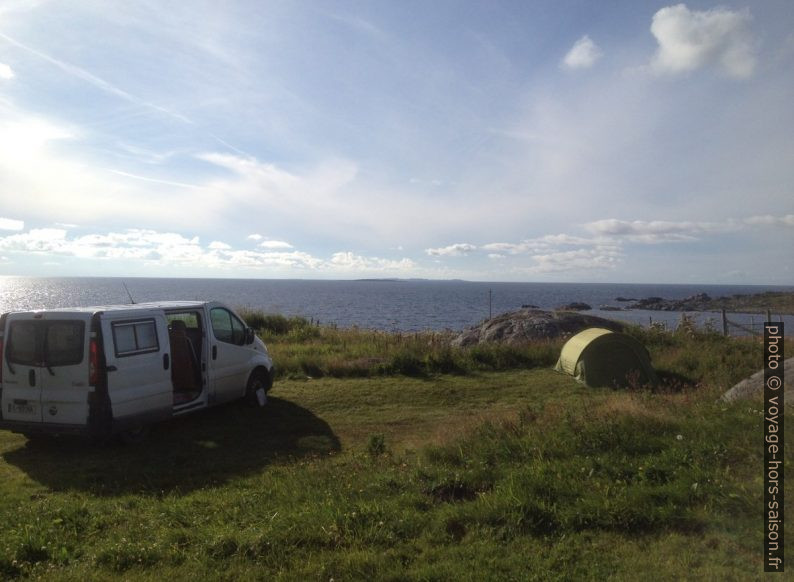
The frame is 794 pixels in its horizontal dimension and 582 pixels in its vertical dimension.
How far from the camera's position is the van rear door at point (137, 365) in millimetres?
7645

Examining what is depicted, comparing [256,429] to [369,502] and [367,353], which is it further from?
[367,353]

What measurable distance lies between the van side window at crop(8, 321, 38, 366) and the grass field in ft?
4.51

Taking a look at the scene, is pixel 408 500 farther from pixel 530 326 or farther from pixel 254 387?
pixel 530 326

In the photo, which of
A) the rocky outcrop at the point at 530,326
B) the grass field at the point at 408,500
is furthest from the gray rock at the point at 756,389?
the rocky outcrop at the point at 530,326

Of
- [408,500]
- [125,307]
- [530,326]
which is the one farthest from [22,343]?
[530,326]

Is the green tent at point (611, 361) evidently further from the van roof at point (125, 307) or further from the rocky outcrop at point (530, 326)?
the van roof at point (125, 307)

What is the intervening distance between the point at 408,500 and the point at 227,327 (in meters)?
6.23

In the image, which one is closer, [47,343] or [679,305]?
[47,343]

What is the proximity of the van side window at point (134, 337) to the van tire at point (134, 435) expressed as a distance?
3.68 feet

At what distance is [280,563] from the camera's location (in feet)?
13.8

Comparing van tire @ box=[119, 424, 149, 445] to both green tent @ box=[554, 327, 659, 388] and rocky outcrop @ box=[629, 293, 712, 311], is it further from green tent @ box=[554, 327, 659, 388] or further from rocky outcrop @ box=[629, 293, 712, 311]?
rocky outcrop @ box=[629, 293, 712, 311]

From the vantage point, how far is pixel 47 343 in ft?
24.9

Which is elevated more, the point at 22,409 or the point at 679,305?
the point at 22,409

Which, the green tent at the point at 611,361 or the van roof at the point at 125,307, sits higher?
the van roof at the point at 125,307
